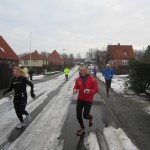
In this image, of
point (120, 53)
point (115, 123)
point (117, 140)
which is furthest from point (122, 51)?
point (117, 140)

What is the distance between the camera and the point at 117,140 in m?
7.21

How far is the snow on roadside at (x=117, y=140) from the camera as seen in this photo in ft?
21.8

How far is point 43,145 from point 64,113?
428cm

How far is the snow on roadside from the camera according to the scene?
21.8ft

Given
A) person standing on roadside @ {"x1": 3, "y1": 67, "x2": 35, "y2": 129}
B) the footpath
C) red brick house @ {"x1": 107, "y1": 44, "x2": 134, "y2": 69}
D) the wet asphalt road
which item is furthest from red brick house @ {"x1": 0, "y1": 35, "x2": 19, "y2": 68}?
red brick house @ {"x1": 107, "y1": 44, "x2": 134, "y2": 69}

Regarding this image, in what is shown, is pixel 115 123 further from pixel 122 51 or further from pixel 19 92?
pixel 122 51

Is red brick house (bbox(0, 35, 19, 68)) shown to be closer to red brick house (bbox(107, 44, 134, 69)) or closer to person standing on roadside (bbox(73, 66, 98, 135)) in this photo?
person standing on roadside (bbox(73, 66, 98, 135))

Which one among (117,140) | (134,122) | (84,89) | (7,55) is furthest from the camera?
(7,55)

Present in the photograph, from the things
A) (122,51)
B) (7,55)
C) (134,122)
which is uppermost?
(122,51)

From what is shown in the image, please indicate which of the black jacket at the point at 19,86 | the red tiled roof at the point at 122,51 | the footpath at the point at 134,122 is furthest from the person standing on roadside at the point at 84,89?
the red tiled roof at the point at 122,51

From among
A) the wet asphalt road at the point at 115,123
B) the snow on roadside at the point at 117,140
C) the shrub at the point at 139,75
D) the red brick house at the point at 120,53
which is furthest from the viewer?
the red brick house at the point at 120,53

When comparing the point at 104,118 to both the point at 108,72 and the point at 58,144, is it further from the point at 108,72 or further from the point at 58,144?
the point at 108,72

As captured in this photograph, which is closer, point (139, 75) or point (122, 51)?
point (139, 75)

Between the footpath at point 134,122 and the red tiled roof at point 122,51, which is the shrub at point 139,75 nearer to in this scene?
the footpath at point 134,122
